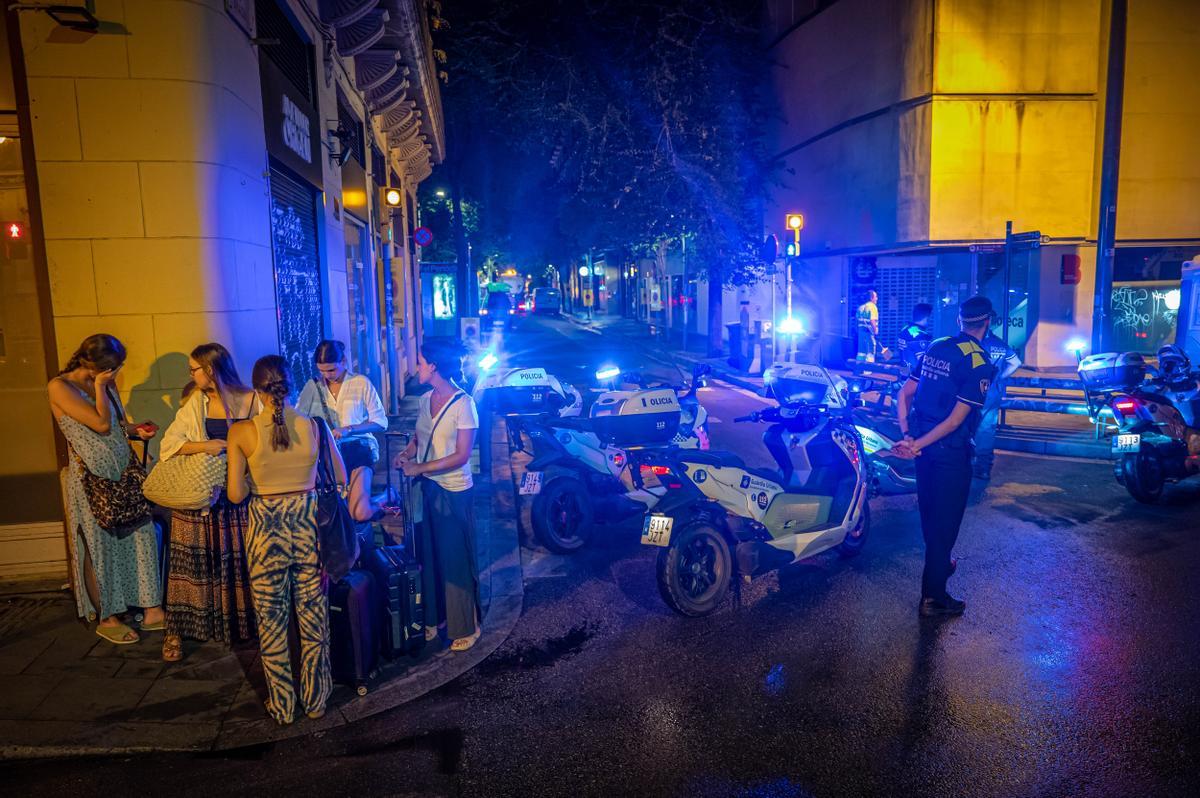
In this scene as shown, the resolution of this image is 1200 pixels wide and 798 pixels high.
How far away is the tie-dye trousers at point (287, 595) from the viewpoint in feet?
13.1

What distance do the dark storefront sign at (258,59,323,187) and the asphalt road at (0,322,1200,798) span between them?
14.5 ft

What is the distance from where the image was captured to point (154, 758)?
3906 millimetres

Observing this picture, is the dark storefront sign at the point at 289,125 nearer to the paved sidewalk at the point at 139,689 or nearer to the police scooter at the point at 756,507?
the paved sidewalk at the point at 139,689

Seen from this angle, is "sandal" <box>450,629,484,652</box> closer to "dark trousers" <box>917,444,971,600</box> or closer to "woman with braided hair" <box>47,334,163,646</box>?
"woman with braided hair" <box>47,334,163,646</box>

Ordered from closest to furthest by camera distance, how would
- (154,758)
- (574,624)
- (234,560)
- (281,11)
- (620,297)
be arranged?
(154,758) < (234,560) < (574,624) < (281,11) < (620,297)

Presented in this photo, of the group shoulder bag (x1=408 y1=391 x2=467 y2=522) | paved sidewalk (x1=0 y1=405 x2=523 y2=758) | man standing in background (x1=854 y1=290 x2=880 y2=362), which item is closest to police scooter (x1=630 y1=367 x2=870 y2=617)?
paved sidewalk (x1=0 y1=405 x2=523 y2=758)

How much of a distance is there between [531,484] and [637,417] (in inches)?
51.6

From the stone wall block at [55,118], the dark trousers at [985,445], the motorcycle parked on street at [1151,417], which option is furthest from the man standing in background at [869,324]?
the stone wall block at [55,118]

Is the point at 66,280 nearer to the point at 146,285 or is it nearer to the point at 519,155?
the point at 146,285

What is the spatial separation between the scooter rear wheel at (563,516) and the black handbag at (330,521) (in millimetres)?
2674

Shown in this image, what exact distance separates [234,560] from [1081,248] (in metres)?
20.3

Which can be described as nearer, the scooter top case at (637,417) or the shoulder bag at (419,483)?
the shoulder bag at (419,483)

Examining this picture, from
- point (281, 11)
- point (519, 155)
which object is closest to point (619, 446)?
point (281, 11)

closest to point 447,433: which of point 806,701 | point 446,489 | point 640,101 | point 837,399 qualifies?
point 446,489
